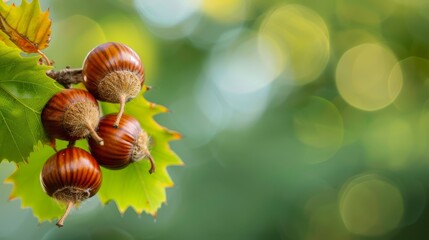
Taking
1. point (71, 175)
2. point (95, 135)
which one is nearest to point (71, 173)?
point (71, 175)

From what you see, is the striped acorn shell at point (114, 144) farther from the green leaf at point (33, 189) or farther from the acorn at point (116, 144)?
the green leaf at point (33, 189)

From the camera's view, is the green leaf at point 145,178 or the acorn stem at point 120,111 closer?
the acorn stem at point 120,111

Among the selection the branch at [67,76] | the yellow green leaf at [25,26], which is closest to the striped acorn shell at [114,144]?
the branch at [67,76]

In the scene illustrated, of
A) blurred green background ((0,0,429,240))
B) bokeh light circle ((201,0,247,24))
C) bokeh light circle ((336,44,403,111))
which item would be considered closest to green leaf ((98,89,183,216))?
blurred green background ((0,0,429,240))

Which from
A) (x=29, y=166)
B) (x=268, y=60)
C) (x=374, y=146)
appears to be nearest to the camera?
(x=29, y=166)

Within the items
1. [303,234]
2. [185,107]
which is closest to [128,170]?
[185,107]

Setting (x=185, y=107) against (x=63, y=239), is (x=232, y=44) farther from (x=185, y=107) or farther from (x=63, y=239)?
(x=63, y=239)

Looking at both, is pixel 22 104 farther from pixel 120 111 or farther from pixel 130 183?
pixel 130 183
